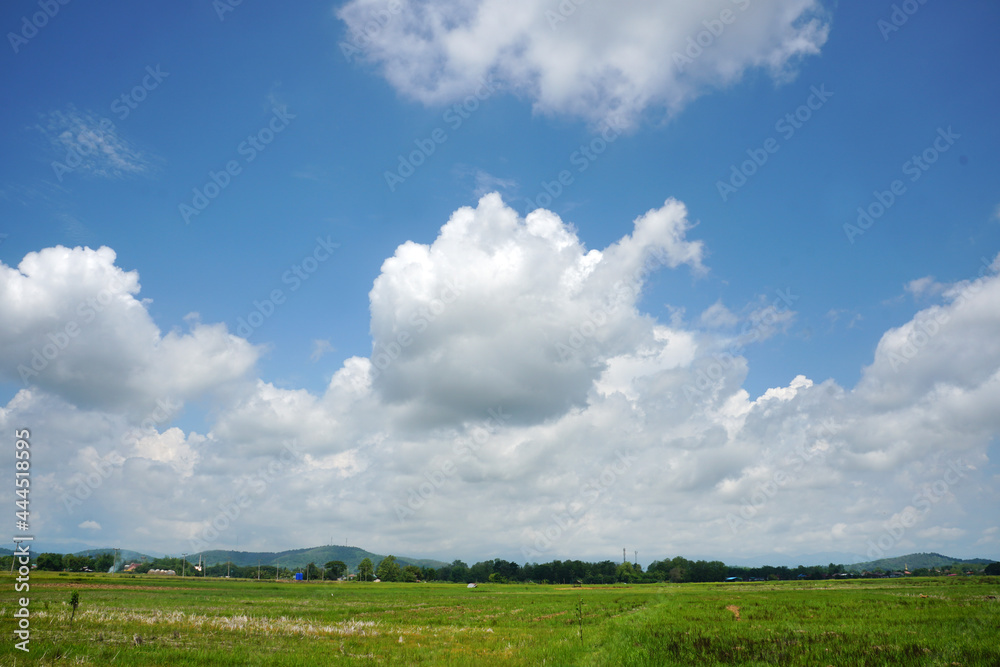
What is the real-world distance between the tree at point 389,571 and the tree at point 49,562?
92.5 meters

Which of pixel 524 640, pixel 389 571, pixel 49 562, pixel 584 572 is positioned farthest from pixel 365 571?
pixel 524 640

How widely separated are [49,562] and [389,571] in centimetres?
9665

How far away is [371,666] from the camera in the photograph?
18.4 m

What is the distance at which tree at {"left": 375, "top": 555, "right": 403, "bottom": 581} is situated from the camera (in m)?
178

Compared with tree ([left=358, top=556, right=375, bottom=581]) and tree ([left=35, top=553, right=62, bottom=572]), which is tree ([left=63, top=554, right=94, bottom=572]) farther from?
tree ([left=358, top=556, right=375, bottom=581])

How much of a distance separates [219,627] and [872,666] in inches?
1169

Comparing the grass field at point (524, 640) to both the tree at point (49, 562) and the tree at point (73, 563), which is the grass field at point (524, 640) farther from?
the tree at point (73, 563)

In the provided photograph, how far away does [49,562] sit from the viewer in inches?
5556

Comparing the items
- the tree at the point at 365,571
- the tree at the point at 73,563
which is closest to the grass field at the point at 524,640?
the tree at the point at 73,563

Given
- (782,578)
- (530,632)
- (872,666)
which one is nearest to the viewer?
(872,666)

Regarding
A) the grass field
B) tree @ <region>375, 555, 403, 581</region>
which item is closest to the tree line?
tree @ <region>375, 555, 403, 581</region>

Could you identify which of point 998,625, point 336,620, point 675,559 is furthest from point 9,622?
point 675,559

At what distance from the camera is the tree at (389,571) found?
178500 millimetres

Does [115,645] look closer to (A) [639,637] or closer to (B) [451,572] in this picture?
(A) [639,637]
